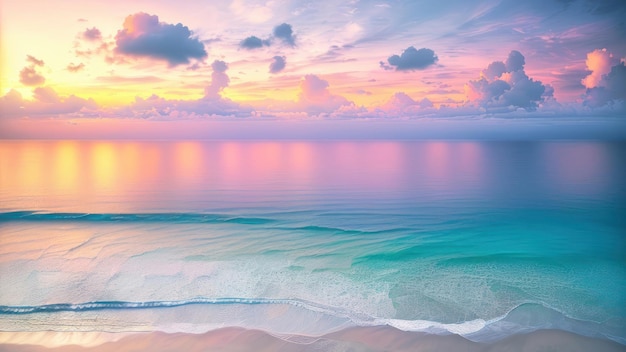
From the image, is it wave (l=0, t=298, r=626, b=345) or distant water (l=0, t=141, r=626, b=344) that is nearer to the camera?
wave (l=0, t=298, r=626, b=345)

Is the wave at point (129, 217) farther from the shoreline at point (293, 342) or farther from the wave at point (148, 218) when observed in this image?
the shoreline at point (293, 342)

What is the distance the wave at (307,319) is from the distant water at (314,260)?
0.02m

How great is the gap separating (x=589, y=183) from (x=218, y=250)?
1619 cm

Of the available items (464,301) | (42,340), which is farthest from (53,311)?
(464,301)

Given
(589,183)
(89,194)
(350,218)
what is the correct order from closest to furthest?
(350,218), (89,194), (589,183)

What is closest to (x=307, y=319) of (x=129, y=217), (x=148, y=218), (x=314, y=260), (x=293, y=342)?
(x=293, y=342)

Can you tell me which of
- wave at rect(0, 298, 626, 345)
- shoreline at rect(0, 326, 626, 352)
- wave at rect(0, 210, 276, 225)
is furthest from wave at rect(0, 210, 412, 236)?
shoreline at rect(0, 326, 626, 352)

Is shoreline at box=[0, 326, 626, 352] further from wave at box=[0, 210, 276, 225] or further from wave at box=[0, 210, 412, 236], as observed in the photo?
wave at box=[0, 210, 276, 225]

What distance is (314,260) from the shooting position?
6.68 m

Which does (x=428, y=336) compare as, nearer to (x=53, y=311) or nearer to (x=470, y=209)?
(x=53, y=311)

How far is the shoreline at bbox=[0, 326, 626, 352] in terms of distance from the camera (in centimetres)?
366

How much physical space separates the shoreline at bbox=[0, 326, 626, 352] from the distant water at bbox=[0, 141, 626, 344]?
172mm

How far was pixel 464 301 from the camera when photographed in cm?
488

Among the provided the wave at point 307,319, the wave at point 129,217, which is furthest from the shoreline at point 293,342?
the wave at point 129,217
